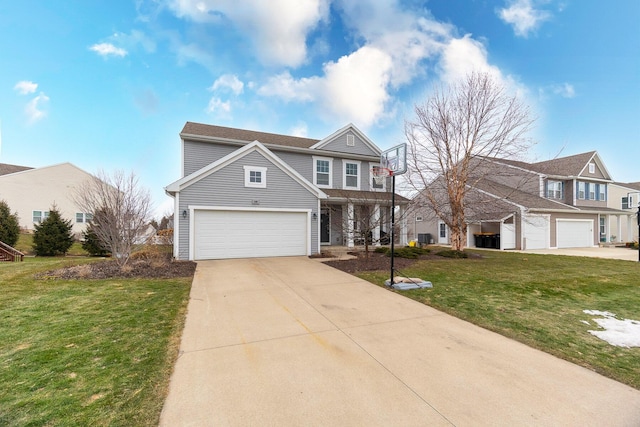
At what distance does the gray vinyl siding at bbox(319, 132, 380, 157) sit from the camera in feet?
55.1

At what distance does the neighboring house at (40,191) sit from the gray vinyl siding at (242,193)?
20682mm

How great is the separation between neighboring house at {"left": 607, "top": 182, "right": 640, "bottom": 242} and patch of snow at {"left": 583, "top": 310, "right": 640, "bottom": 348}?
28138mm

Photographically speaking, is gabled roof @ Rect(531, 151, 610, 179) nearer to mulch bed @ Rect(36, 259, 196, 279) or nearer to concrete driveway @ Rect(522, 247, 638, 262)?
concrete driveway @ Rect(522, 247, 638, 262)

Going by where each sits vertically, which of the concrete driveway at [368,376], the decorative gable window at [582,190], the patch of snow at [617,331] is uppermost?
the decorative gable window at [582,190]

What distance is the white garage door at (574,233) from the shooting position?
20.7 meters

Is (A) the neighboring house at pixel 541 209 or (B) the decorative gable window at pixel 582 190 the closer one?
(A) the neighboring house at pixel 541 209

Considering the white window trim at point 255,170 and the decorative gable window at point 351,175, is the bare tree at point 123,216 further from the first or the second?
the decorative gable window at point 351,175

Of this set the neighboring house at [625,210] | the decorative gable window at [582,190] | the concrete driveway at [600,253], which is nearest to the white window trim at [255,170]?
the concrete driveway at [600,253]

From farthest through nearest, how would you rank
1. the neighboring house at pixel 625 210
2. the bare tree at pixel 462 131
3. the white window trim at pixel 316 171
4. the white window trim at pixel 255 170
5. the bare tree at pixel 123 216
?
1. the neighboring house at pixel 625 210
2. the white window trim at pixel 316 171
3. the bare tree at pixel 462 131
4. the white window trim at pixel 255 170
5. the bare tree at pixel 123 216

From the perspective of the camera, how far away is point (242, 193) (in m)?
12.3

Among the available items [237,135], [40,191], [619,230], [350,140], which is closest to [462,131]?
[350,140]

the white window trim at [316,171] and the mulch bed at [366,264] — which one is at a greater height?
the white window trim at [316,171]

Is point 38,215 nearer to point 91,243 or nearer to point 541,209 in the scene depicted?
point 91,243

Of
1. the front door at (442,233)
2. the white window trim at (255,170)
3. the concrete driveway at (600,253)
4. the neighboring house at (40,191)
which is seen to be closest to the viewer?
the white window trim at (255,170)
